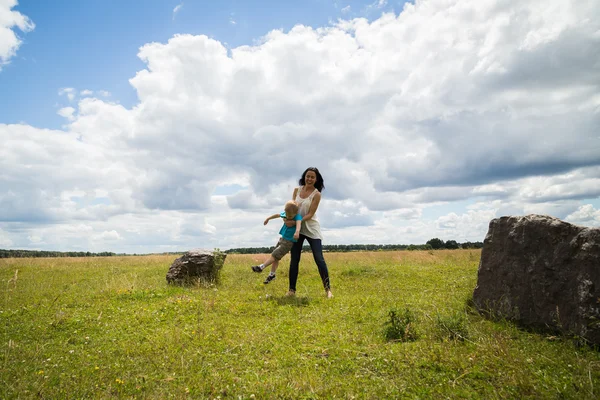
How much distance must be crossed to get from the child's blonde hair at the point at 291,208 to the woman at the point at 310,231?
24cm

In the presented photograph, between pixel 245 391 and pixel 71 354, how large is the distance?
3396mm

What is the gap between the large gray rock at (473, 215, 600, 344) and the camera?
18.9 ft

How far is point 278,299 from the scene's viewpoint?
30.5 ft

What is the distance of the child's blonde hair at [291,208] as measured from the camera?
9656 millimetres

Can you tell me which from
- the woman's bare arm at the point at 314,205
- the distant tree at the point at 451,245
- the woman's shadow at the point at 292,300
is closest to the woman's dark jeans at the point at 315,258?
the woman's shadow at the point at 292,300

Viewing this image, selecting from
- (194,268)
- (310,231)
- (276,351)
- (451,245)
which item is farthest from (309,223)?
(451,245)

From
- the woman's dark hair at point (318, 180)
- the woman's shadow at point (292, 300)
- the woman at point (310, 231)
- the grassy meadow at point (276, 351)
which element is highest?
the woman's dark hair at point (318, 180)

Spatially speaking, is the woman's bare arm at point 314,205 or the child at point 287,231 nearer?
the child at point 287,231

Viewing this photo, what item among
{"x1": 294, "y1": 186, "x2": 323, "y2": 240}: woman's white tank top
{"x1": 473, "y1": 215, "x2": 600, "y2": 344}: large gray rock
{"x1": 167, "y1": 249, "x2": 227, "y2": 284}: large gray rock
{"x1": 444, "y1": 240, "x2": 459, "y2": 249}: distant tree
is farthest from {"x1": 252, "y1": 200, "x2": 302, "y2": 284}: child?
{"x1": 444, "y1": 240, "x2": 459, "y2": 249}: distant tree

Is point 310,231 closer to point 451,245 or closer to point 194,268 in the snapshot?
point 194,268

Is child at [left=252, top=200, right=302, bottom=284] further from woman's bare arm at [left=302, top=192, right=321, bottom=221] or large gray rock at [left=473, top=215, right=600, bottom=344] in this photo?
large gray rock at [left=473, top=215, right=600, bottom=344]

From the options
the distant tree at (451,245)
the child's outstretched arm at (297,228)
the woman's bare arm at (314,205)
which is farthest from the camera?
the distant tree at (451,245)

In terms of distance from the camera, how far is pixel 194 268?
1245 centimetres

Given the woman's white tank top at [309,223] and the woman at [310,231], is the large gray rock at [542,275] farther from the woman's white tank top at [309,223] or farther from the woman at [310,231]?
the woman's white tank top at [309,223]
